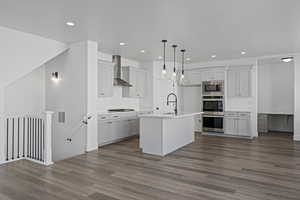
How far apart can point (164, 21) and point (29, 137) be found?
13.7 feet

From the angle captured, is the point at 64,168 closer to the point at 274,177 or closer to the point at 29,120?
the point at 29,120

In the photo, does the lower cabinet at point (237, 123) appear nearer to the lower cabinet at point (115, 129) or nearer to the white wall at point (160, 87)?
the white wall at point (160, 87)

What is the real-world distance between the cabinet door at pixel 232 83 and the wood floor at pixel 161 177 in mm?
2666

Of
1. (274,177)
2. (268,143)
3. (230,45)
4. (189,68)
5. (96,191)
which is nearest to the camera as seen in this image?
(96,191)

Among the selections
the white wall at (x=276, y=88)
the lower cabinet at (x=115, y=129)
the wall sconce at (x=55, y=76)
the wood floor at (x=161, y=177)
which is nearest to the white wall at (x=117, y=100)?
the lower cabinet at (x=115, y=129)

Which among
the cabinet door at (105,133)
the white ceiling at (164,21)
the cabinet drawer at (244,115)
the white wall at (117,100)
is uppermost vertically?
the white ceiling at (164,21)

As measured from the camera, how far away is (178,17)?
3.62m

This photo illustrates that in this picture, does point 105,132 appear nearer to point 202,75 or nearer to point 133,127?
point 133,127

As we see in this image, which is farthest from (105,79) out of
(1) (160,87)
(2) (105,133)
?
(1) (160,87)

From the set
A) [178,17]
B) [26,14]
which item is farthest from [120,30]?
[26,14]

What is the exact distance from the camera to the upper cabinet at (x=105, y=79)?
19.3ft

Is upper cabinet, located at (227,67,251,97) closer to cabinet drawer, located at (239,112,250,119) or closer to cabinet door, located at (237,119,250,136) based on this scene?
cabinet drawer, located at (239,112,250,119)

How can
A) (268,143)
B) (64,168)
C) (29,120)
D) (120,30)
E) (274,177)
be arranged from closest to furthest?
(274,177), (64,168), (120,30), (29,120), (268,143)

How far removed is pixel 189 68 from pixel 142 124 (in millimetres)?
4164
